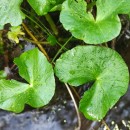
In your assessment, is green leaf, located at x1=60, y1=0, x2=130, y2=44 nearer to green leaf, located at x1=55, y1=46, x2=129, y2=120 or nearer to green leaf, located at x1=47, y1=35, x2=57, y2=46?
green leaf, located at x1=55, y1=46, x2=129, y2=120

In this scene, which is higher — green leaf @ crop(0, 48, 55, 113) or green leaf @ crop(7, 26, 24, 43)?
green leaf @ crop(7, 26, 24, 43)

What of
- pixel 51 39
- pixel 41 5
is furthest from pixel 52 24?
pixel 41 5

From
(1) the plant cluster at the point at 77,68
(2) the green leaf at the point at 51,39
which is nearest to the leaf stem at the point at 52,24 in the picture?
(2) the green leaf at the point at 51,39

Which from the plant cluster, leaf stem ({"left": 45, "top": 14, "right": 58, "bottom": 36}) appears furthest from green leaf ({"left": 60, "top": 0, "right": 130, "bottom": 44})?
leaf stem ({"left": 45, "top": 14, "right": 58, "bottom": 36})

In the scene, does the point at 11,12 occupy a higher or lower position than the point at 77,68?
higher

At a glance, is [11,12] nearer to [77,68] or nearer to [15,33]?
[15,33]

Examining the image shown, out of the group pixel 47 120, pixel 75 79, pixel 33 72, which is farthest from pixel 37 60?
pixel 47 120
